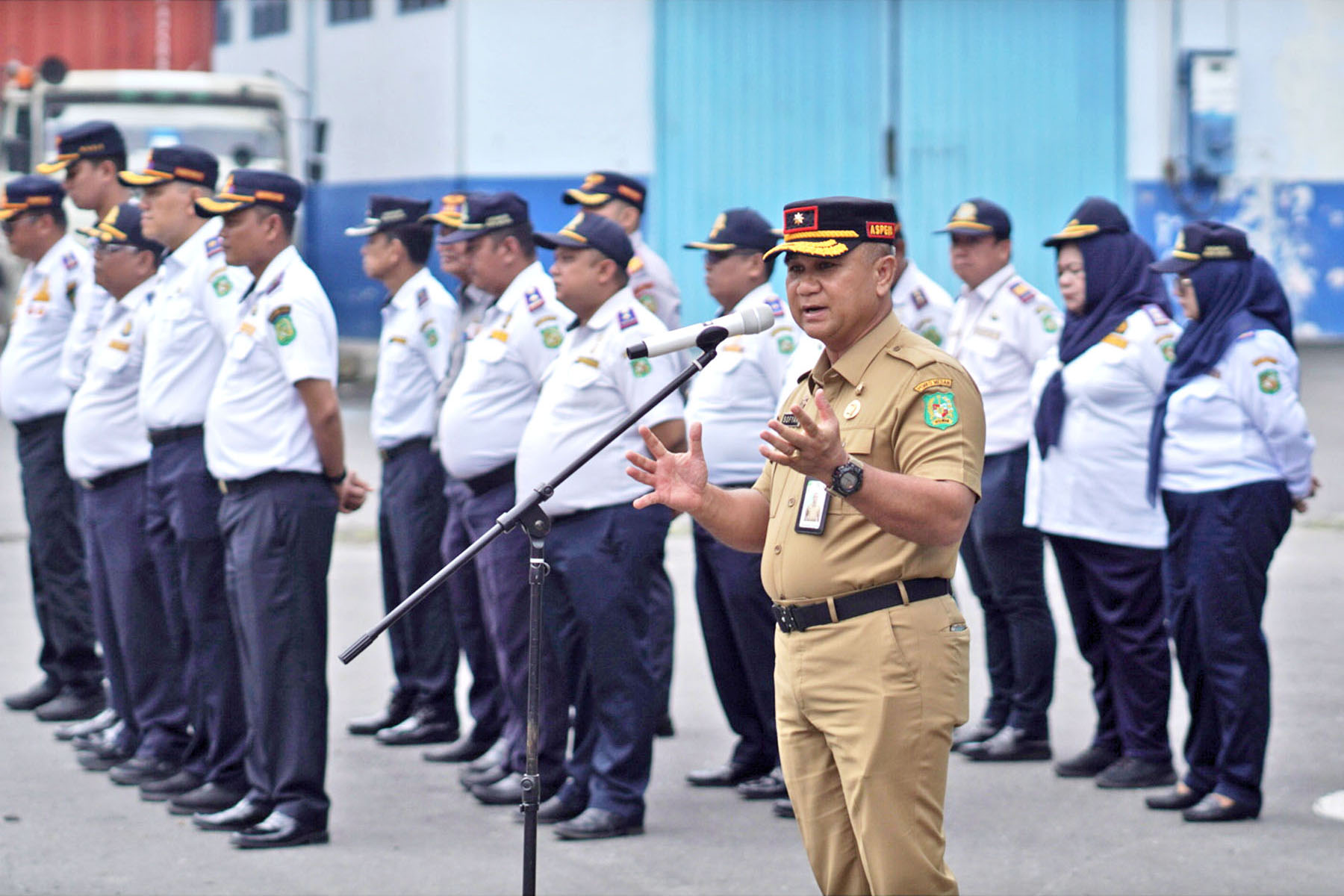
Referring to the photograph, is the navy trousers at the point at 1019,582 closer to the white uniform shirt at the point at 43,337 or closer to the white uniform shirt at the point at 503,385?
the white uniform shirt at the point at 503,385

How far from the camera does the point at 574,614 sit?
5.86 metres

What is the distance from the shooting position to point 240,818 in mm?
5707

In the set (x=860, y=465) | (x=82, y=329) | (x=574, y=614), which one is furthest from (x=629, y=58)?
(x=860, y=465)

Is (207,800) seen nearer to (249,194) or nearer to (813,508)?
(249,194)

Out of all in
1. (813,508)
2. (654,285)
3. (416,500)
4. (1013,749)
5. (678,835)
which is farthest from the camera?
(654,285)

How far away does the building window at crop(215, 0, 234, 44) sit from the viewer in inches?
931

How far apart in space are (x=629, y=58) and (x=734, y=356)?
49.7 feet

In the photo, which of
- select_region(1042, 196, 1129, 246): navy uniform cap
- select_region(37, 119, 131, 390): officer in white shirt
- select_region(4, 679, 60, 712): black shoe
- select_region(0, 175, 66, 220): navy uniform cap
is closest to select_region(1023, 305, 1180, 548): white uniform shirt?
select_region(1042, 196, 1129, 246): navy uniform cap

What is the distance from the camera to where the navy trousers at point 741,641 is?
246 inches

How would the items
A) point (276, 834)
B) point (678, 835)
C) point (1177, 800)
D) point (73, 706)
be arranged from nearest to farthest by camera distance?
→ point (276, 834) < point (678, 835) < point (1177, 800) < point (73, 706)

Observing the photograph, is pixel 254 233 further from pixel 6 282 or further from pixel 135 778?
pixel 6 282

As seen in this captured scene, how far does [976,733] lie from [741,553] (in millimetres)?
1330

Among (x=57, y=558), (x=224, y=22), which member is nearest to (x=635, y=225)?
(x=57, y=558)

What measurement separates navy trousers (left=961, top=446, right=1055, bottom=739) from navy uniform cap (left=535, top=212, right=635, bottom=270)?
5.58 feet
